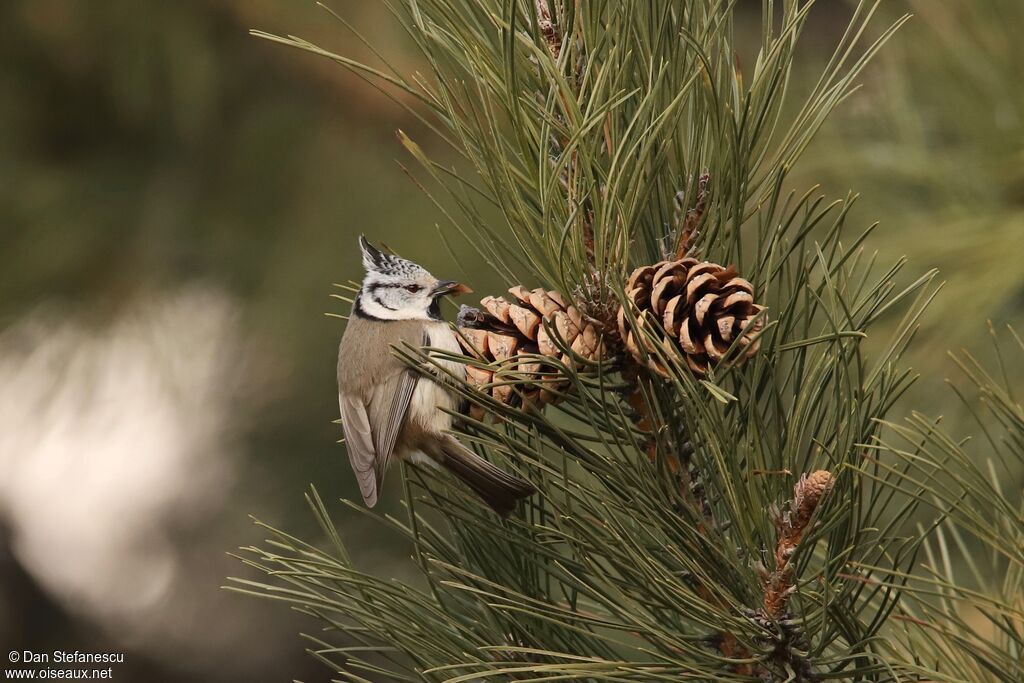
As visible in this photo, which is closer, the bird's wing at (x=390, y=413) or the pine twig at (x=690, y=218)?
the pine twig at (x=690, y=218)

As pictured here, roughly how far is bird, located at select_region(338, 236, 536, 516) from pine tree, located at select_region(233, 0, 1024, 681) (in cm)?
28

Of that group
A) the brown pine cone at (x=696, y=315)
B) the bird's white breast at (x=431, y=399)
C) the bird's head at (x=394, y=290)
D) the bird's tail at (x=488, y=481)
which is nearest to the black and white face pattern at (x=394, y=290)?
the bird's head at (x=394, y=290)

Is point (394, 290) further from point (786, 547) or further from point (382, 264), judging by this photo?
point (786, 547)

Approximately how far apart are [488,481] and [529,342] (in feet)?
0.74

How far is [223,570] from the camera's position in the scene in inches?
155

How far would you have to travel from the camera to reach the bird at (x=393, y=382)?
162cm

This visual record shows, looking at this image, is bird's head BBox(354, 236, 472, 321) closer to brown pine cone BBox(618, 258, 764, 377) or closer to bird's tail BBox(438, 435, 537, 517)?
bird's tail BBox(438, 435, 537, 517)

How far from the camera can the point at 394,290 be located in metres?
1.90

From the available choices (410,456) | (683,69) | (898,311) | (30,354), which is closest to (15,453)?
(30,354)

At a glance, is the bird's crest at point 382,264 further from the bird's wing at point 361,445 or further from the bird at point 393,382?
the bird's wing at point 361,445

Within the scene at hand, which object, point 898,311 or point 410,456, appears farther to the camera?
point 898,311

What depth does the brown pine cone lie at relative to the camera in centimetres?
101

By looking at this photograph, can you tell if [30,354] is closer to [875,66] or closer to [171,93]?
[171,93]

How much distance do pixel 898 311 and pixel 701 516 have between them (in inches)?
53.2
